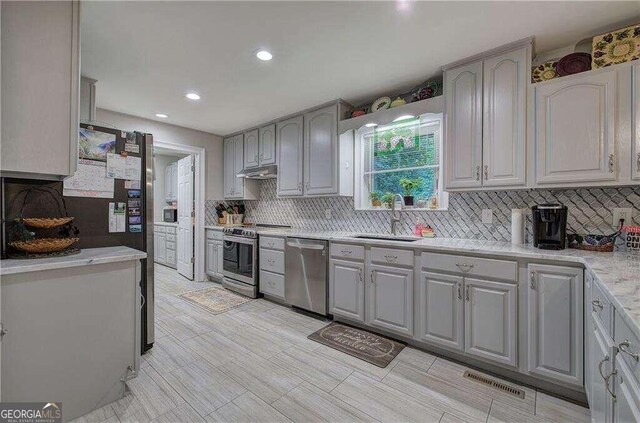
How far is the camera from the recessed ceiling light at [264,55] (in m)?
2.23

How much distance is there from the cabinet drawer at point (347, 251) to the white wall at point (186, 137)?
111 inches

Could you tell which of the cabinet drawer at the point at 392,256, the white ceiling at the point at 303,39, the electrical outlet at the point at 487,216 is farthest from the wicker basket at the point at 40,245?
the electrical outlet at the point at 487,216

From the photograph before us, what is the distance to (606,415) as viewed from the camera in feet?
3.67

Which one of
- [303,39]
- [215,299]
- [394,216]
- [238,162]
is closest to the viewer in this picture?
[303,39]

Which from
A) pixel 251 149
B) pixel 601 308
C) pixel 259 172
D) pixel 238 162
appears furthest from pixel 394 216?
pixel 238 162

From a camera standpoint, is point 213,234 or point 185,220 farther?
point 185,220

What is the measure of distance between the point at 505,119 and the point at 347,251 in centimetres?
175

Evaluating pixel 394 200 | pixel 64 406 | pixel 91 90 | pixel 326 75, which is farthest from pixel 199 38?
pixel 64 406

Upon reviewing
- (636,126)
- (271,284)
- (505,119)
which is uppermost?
(505,119)

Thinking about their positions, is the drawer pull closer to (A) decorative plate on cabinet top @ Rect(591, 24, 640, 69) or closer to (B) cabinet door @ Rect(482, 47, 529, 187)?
(B) cabinet door @ Rect(482, 47, 529, 187)

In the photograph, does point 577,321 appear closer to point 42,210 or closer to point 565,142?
point 565,142

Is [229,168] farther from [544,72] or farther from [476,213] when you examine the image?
[544,72]

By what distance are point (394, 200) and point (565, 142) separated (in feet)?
4.87

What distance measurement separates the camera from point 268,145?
4117mm
